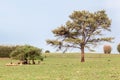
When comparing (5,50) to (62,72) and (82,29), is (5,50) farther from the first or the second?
(62,72)

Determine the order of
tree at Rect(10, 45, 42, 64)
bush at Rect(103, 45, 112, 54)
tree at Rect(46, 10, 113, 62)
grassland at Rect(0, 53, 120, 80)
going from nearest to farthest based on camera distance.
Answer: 1. grassland at Rect(0, 53, 120, 80)
2. tree at Rect(10, 45, 42, 64)
3. tree at Rect(46, 10, 113, 62)
4. bush at Rect(103, 45, 112, 54)

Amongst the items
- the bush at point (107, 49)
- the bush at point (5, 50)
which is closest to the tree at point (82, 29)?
the bush at point (5, 50)

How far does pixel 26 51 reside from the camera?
1783 inches

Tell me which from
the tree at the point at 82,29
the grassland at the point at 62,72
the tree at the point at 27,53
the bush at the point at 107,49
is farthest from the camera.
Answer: the bush at the point at 107,49

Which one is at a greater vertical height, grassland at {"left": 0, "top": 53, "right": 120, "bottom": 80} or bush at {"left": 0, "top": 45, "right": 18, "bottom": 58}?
bush at {"left": 0, "top": 45, "right": 18, "bottom": 58}

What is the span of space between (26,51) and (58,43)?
92.8 ft

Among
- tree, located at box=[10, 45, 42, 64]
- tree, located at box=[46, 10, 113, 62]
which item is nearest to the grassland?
tree, located at box=[10, 45, 42, 64]

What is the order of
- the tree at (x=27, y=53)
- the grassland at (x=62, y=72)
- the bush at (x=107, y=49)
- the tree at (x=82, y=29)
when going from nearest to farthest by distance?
1. the grassland at (x=62, y=72)
2. the tree at (x=27, y=53)
3. the tree at (x=82, y=29)
4. the bush at (x=107, y=49)

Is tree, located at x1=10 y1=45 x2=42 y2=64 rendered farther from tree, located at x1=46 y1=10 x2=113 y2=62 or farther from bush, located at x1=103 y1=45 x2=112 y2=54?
bush, located at x1=103 y1=45 x2=112 y2=54

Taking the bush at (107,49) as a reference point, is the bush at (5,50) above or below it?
below

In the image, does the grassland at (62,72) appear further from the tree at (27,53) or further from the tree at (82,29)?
the tree at (82,29)

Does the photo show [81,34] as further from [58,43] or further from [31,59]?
[31,59]

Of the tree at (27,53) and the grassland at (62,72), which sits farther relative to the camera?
the tree at (27,53)

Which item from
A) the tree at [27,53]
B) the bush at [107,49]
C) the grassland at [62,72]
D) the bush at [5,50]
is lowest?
the grassland at [62,72]
